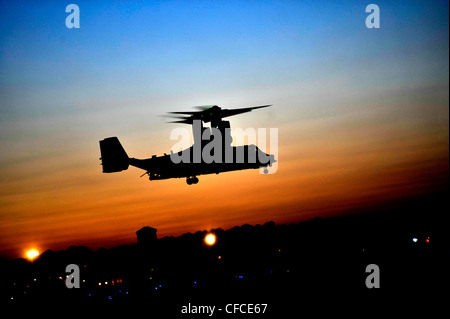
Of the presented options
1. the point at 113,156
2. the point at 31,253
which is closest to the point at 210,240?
the point at 31,253

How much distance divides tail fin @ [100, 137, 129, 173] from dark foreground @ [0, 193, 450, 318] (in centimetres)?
1651

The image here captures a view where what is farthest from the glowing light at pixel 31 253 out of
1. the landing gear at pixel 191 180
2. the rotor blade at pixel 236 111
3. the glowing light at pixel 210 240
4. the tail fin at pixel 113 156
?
the rotor blade at pixel 236 111

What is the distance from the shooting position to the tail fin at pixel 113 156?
49.3m

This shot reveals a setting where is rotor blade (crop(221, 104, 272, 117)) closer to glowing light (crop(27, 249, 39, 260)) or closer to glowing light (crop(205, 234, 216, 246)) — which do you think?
glowing light (crop(205, 234, 216, 246))

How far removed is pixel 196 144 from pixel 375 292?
35.0 meters

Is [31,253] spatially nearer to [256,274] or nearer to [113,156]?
[113,156]

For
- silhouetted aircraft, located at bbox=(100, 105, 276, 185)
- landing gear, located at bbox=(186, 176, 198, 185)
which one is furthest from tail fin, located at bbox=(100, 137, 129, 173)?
landing gear, located at bbox=(186, 176, 198, 185)

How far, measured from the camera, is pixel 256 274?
106000mm

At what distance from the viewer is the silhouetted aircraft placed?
149ft

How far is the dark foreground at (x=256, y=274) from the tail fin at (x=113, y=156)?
650 inches

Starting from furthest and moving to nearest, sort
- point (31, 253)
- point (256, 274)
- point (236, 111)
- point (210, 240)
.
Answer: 1. point (256, 274)
2. point (236, 111)
3. point (31, 253)
4. point (210, 240)

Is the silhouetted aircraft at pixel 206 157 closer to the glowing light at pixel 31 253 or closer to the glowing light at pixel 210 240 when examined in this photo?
the glowing light at pixel 31 253

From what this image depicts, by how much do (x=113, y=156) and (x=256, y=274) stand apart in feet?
217
